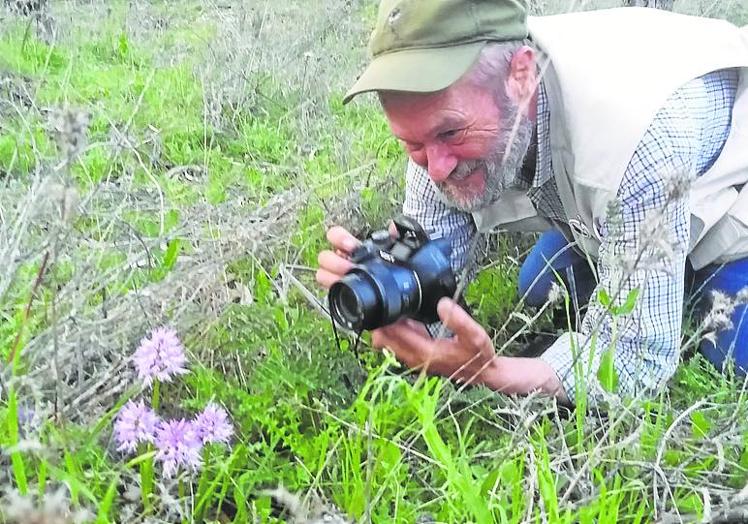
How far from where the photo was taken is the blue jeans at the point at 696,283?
7.82 ft

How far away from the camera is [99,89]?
13.6 ft

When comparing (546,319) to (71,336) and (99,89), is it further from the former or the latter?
(99,89)

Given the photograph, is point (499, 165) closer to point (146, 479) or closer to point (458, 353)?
point (458, 353)

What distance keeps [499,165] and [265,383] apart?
0.84 m

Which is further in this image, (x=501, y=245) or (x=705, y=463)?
(x=501, y=245)

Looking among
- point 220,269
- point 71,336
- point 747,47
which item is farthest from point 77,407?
point 747,47

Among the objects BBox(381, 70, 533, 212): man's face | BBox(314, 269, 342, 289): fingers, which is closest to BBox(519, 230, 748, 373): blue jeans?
BBox(381, 70, 533, 212): man's face

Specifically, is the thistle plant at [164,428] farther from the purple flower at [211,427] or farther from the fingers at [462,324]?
the fingers at [462,324]

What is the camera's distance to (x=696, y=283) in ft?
8.57

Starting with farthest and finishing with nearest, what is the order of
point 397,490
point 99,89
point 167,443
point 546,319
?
point 99,89 → point 546,319 → point 397,490 → point 167,443

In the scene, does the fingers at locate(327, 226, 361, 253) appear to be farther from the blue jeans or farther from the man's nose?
the blue jeans

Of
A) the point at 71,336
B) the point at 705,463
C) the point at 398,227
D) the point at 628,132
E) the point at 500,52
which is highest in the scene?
the point at 500,52

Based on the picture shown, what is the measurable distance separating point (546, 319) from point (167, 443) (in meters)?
1.53

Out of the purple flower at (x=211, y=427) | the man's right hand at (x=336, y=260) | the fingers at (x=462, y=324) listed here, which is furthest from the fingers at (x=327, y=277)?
the purple flower at (x=211, y=427)
